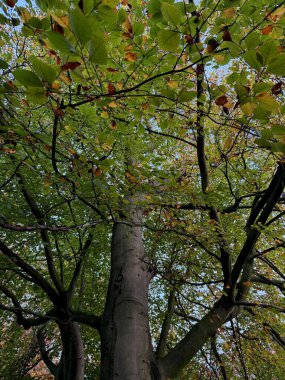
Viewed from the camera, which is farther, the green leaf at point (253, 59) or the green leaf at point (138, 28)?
the green leaf at point (138, 28)

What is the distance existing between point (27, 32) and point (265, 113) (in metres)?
1.31

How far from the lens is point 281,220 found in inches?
255

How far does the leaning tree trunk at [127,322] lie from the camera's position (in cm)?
239

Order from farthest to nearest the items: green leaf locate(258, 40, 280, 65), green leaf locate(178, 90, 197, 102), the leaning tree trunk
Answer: the leaning tree trunk → green leaf locate(178, 90, 197, 102) → green leaf locate(258, 40, 280, 65)

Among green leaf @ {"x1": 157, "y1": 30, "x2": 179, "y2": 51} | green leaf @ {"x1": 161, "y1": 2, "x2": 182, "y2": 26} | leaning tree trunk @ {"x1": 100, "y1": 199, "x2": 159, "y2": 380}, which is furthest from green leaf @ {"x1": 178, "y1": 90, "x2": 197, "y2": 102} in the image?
leaning tree trunk @ {"x1": 100, "y1": 199, "x2": 159, "y2": 380}

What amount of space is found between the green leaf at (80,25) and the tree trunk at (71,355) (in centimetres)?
383

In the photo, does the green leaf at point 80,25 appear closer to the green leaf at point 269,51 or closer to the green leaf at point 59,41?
the green leaf at point 59,41

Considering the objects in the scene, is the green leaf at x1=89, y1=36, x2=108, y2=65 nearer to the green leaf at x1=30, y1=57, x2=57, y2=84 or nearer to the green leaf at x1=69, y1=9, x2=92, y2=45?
the green leaf at x1=69, y1=9, x2=92, y2=45

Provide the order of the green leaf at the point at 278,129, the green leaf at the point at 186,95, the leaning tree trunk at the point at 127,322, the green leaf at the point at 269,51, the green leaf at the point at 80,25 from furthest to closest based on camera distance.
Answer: the leaning tree trunk at the point at 127,322, the green leaf at the point at 186,95, the green leaf at the point at 278,129, the green leaf at the point at 269,51, the green leaf at the point at 80,25

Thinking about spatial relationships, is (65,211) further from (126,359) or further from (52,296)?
(126,359)

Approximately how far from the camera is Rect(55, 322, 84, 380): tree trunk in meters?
3.69

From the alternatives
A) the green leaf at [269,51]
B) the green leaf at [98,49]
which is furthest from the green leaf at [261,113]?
the green leaf at [98,49]

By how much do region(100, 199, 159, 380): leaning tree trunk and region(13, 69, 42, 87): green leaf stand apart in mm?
1741

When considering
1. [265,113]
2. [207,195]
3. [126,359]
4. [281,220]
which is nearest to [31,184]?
[207,195]
